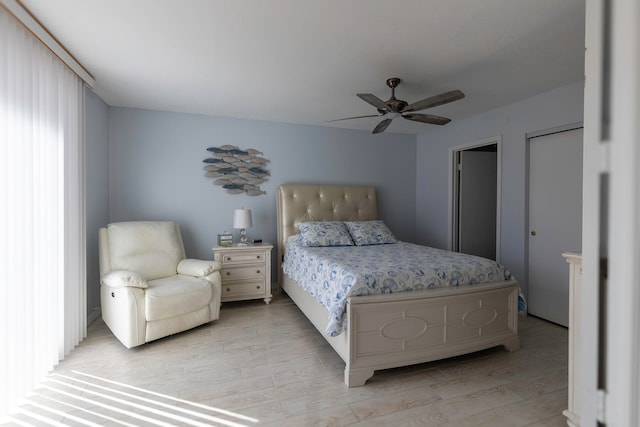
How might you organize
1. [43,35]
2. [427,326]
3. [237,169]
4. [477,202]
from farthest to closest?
[477,202]
[237,169]
[427,326]
[43,35]

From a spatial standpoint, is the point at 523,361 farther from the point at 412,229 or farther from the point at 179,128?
the point at 179,128

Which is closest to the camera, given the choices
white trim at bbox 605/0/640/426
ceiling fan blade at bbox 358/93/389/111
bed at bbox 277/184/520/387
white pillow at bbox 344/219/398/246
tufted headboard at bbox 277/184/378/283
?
white trim at bbox 605/0/640/426

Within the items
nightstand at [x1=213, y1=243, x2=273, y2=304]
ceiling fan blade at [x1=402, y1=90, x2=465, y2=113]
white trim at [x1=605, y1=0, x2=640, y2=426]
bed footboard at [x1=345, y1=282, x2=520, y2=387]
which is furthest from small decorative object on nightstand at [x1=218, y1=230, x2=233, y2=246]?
white trim at [x1=605, y1=0, x2=640, y2=426]

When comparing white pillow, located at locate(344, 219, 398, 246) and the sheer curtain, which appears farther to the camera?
white pillow, located at locate(344, 219, 398, 246)

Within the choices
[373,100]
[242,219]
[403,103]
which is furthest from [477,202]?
[242,219]

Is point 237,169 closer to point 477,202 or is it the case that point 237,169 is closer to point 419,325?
point 419,325

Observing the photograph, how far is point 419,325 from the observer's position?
218 cm

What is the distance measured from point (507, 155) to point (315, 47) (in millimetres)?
2680

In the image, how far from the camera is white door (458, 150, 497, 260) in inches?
171

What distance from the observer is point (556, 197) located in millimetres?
3145

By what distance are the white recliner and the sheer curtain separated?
28 cm

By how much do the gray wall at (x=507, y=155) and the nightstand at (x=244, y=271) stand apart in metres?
2.62

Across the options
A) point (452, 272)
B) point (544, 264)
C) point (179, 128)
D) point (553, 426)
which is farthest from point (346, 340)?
point (179, 128)

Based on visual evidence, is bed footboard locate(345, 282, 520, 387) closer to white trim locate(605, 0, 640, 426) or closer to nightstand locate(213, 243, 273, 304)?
white trim locate(605, 0, 640, 426)
